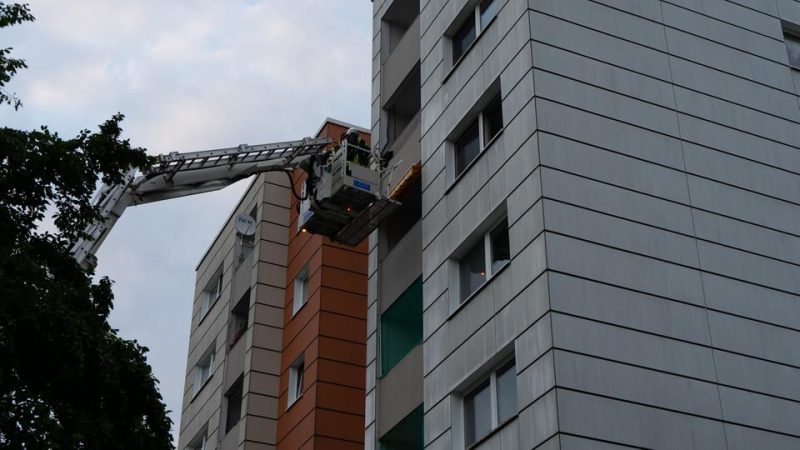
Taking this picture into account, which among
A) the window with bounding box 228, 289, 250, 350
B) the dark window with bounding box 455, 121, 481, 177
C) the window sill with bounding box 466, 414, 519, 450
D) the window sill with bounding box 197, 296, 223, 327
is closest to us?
the window sill with bounding box 466, 414, 519, 450

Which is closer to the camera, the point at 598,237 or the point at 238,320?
the point at 598,237

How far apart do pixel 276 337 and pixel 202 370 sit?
25.8 feet

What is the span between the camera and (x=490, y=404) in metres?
24.0

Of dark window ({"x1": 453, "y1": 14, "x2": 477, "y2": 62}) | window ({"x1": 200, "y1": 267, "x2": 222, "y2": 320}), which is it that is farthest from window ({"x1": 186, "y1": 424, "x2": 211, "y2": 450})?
dark window ({"x1": 453, "y1": 14, "x2": 477, "y2": 62})

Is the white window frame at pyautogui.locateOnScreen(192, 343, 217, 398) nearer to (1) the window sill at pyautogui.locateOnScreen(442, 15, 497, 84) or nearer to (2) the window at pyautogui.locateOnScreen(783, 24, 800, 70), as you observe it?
(1) the window sill at pyautogui.locateOnScreen(442, 15, 497, 84)

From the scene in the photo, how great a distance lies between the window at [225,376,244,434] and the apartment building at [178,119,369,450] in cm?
Result: 4

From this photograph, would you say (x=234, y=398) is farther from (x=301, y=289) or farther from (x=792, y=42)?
(x=792, y=42)

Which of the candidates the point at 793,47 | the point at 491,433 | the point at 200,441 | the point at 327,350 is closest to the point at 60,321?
the point at 491,433

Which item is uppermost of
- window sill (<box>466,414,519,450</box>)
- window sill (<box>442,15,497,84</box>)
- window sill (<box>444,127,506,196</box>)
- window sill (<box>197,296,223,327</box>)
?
window sill (<box>197,296,223,327</box>)

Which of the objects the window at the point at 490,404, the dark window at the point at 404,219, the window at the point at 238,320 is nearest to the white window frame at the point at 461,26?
the dark window at the point at 404,219

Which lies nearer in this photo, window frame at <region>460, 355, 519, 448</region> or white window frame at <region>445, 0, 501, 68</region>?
window frame at <region>460, 355, 519, 448</region>

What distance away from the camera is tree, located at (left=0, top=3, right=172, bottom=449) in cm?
2050

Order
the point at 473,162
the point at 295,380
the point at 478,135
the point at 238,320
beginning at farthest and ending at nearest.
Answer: the point at 238,320
the point at 295,380
the point at 478,135
the point at 473,162

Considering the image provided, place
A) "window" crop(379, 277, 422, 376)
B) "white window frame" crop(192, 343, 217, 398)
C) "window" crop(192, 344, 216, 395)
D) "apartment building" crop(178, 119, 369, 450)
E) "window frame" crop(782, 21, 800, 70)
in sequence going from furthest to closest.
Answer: "window" crop(192, 344, 216, 395), "white window frame" crop(192, 343, 217, 398), "apartment building" crop(178, 119, 369, 450), "window frame" crop(782, 21, 800, 70), "window" crop(379, 277, 422, 376)
